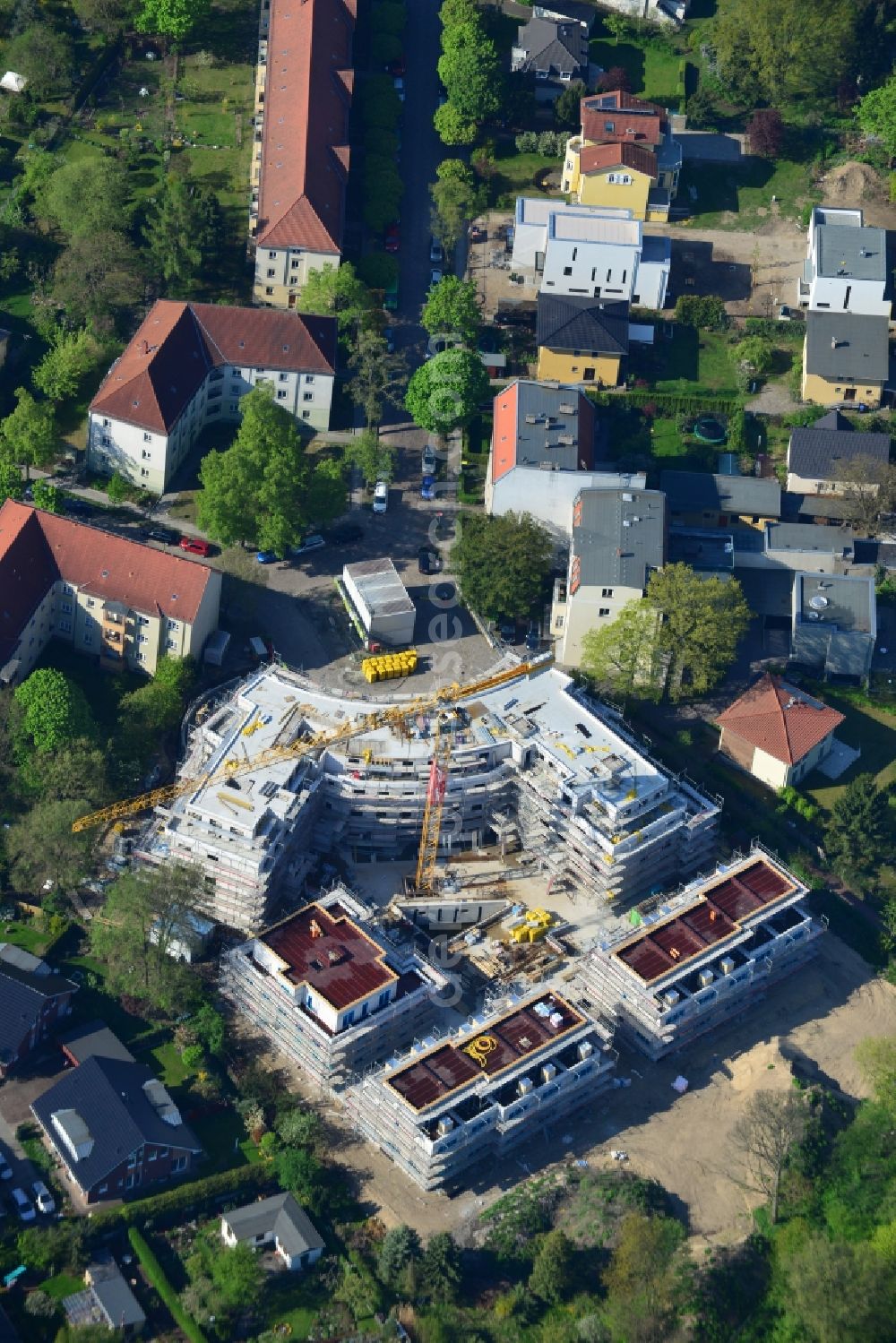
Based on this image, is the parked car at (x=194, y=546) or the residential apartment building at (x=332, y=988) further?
the parked car at (x=194, y=546)

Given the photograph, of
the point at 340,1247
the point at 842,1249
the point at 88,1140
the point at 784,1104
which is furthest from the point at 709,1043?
the point at 88,1140

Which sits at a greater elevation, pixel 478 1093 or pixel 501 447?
pixel 501 447

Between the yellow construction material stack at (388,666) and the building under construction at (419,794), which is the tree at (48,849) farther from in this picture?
the yellow construction material stack at (388,666)

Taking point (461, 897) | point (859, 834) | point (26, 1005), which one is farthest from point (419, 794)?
point (859, 834)

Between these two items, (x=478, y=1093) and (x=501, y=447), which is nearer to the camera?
(x=478, y=1093)

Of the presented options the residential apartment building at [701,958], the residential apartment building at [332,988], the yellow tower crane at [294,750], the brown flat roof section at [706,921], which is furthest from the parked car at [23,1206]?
the brown flat roof section at [706,921]

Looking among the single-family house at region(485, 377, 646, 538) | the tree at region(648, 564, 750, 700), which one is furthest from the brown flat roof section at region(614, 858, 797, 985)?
the single-family house at region(485, 377, 646, 538)

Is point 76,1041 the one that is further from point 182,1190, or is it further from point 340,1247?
point 340,1247
